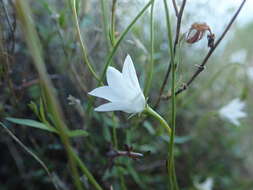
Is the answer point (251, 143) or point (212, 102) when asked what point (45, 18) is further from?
point (251, 143)

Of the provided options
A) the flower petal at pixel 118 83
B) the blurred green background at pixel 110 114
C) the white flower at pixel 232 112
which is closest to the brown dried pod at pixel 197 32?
the blurred green background at pixel 110 114

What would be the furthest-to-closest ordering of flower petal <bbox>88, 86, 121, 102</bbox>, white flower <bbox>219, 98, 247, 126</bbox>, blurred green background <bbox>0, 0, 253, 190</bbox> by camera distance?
1. white flower <bbox>219, 98, 247, 126</bbox>
2. blurred green background <bbox>0, 0, 253, 190</bbox>
3. flower petal <bbox>88, 86, 121, 102</bbox>

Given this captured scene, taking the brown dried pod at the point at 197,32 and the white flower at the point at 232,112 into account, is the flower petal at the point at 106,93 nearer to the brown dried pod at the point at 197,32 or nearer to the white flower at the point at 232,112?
the brown dried pod at the point at 197,32

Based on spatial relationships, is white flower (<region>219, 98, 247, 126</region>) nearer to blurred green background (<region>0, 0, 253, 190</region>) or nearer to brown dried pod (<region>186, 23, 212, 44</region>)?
blurred green background (<region>0, 0, 253, 190</region>)

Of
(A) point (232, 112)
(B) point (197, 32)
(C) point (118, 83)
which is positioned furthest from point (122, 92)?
(A) point (232, 112)

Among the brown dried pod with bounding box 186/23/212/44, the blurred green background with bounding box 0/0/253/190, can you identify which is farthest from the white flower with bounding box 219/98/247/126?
the brown dried pod with bounding box 186/23/212/44

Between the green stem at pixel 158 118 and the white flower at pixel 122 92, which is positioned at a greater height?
the white flower at pixel 122 92
